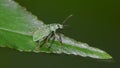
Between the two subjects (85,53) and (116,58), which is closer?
(85,53)

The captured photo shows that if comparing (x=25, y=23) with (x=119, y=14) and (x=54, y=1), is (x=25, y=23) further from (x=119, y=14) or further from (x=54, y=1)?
(x=119, y=14)

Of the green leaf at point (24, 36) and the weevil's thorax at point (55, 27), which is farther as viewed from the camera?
the weevil's thorax at point (55, 27)

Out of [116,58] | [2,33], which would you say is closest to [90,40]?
[116,58]

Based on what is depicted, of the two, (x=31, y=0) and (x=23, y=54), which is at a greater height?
(x=31, y=0)

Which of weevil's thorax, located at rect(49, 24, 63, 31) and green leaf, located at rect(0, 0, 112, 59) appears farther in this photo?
weevil's thorax, located at rect(49, 24, 63, 31)

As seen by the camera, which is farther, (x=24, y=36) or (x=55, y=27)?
(x=55, y=27)

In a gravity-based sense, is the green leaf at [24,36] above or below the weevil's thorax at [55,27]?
below
